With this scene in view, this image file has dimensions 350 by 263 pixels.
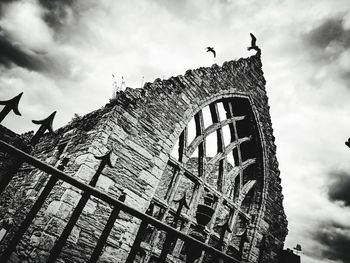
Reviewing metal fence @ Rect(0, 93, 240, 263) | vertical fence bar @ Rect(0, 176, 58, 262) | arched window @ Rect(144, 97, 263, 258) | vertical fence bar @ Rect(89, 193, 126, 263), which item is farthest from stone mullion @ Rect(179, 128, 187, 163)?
vertical fence bar @ Rect(0, 176, 58, 262)

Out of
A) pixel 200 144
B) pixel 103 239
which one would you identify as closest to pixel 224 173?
pixel 200 144

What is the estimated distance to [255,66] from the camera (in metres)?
7.40

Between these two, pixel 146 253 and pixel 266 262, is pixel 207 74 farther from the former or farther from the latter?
pixel 266 262

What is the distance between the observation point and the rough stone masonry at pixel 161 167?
331cm

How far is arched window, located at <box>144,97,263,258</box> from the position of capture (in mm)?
4660

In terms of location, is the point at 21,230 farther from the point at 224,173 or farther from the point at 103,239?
the point at 224,173

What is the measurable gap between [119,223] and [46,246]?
1.00m

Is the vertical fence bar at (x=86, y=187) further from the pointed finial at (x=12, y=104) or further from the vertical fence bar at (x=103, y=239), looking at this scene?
the pointed finial at (x=12, y=104)

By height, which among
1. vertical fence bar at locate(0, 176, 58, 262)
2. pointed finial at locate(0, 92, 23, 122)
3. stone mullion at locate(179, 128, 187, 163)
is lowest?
vertical fence bar at locate(0, 176, 58, 262)

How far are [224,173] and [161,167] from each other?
201 cm

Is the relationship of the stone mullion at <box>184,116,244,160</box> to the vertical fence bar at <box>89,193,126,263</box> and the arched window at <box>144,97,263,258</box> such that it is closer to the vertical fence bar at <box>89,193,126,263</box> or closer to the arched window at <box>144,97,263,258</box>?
the arched window at <box>144,97,263,258</box>

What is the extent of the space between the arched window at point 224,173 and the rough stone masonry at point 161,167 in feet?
0.08

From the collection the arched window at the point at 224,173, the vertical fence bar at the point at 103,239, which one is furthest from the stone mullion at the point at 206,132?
the vertical fence bar at the point at 103,239

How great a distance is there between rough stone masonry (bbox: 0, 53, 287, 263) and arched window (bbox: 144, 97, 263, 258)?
2 cm
